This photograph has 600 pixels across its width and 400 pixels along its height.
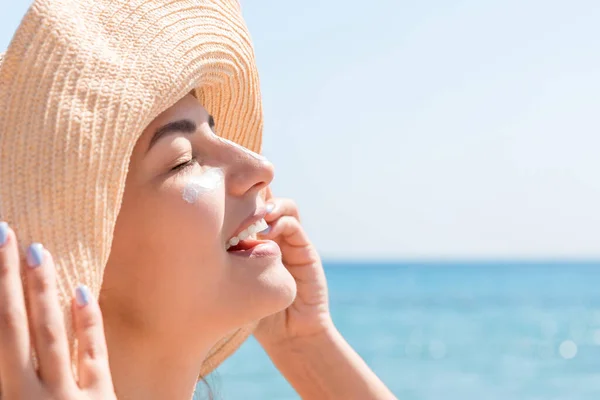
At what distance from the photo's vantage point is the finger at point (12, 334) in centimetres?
168

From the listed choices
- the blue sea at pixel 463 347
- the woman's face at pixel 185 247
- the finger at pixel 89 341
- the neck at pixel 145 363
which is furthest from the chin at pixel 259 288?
the blue sea at pixel 463 347

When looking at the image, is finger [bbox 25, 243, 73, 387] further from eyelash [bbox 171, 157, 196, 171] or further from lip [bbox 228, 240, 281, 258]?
lip [bbox 228, 240, 281, 258]

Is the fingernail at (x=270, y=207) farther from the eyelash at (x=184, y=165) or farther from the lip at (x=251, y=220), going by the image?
the eyelash at (x=184, y=165)

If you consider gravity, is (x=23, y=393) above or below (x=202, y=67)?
below

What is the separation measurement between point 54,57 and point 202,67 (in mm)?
506

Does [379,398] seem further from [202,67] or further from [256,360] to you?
[256,360]

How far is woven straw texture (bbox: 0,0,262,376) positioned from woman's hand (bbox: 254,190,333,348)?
111cm

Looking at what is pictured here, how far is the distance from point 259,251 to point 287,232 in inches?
30.7

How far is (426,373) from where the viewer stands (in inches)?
755

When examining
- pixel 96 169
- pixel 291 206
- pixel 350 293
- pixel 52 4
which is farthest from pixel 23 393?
pixel 350 293

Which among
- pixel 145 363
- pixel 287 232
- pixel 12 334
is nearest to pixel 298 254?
pixel 287 232

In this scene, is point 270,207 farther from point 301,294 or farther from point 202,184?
point 202,184

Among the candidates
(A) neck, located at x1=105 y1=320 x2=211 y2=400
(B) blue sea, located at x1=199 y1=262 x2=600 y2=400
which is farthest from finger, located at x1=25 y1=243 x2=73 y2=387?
(B) blue sea, located at x1=199 y1=262 x2=600 y2=400

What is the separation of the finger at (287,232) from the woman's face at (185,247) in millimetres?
686
